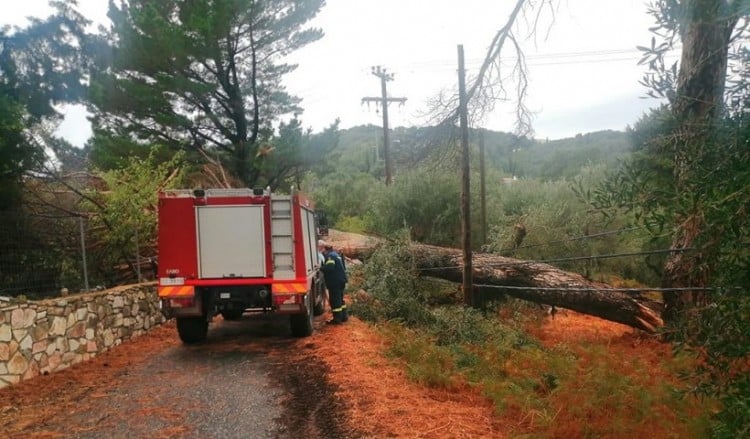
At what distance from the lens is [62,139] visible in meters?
18.5

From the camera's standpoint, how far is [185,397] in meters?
6.35

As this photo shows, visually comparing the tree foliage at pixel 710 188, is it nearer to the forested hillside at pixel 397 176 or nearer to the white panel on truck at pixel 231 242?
the forested hillside at pixel 397 176

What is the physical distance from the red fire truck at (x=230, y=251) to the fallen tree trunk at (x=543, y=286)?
452 centimetres

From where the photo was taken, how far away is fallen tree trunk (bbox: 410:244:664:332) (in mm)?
11094

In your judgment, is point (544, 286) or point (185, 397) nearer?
point (185, 397)

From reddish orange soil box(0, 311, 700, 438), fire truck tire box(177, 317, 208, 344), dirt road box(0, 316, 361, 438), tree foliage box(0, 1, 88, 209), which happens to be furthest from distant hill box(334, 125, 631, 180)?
tree foliage box(0, 1, 88, 209)

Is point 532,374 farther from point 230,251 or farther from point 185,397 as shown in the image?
point 230,251

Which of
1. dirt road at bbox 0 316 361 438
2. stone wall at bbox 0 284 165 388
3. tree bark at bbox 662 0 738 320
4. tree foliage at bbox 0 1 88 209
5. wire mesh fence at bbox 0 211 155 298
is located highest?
tree foliage at bbox 0 1 88 209

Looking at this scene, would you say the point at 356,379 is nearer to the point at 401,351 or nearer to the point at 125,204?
the point at 401,351

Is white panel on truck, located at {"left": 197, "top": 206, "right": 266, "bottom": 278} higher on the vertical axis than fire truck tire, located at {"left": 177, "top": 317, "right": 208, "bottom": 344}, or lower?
higher

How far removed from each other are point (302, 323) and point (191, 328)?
1.96 metres

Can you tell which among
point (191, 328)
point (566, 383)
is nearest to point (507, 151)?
point (566, 383)

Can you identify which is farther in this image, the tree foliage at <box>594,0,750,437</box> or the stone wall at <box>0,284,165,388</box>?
the stone wall at <box>0,284,165,388</box>

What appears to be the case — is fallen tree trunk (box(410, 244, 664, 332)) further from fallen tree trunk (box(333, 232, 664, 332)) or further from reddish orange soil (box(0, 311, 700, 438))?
reddish orange soil (box(0, 311, 700, 438))
